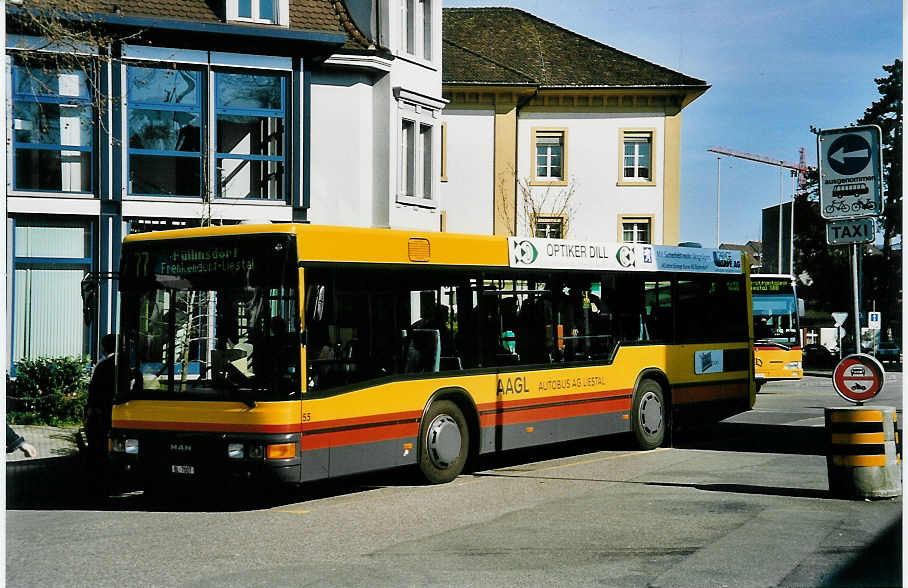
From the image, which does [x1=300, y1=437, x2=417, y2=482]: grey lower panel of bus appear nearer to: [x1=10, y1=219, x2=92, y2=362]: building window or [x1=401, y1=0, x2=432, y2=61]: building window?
[x1=10, y1=219, x2=92, y2=362]: building window

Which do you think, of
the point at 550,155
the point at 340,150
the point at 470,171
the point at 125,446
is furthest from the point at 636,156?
the point at 125,446

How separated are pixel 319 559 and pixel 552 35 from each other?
137 ft

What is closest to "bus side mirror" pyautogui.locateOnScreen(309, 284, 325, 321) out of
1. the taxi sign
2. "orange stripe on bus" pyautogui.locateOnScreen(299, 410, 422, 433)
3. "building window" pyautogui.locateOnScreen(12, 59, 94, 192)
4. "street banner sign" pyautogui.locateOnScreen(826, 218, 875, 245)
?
"orange stripe on bus" pyautogui.locateOnScreen(299, 410, 422, 433)

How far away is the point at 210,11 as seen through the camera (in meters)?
24.6

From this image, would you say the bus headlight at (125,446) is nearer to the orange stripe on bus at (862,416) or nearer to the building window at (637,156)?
the orange stripe on bus at (862,416)

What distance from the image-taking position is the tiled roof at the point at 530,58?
43000mm

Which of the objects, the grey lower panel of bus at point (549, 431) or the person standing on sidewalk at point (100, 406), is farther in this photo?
the grey lower panel of bus at point (549, 431)

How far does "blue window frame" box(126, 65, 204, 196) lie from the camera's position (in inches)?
933

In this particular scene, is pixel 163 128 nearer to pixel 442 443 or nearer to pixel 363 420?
pixel 442 443

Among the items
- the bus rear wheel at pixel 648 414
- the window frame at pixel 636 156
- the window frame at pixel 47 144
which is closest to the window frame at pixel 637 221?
the window frame at pixel 636 156

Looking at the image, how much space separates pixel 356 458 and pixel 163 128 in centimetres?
1379

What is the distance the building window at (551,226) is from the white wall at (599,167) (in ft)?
1.56

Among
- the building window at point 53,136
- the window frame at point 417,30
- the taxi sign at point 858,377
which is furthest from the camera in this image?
the window frame at point 417,30

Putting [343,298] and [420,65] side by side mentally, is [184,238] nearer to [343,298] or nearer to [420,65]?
[343,298]
